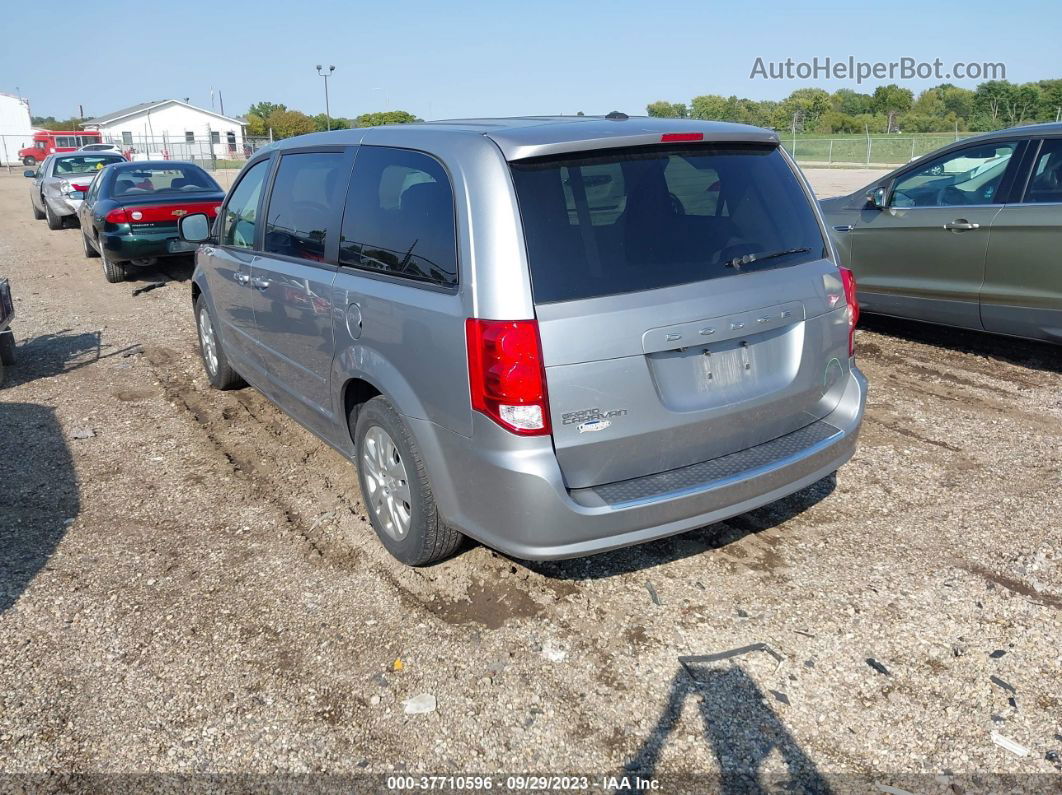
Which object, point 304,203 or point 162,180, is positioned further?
point 162,180

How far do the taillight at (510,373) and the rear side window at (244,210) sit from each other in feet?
8.48

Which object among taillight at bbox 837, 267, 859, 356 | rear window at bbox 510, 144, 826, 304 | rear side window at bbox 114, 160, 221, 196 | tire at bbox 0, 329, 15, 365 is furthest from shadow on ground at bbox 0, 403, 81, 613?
rear side window at bbox 114, 160, 221, 196

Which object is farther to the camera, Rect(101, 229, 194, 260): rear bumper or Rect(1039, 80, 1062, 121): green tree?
Rect(1039, 80, 1062, 121): green tree

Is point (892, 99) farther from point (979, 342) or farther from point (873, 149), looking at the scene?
point (979, 342)

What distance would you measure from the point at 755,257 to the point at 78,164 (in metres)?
19.2

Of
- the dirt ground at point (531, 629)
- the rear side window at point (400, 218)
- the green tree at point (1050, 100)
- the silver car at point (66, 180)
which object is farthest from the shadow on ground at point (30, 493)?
the green tree at point (1050, 100)

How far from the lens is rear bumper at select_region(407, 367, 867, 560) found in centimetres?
292

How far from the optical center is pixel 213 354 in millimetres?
6301

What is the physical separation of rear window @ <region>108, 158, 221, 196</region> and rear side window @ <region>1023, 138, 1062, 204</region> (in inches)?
404

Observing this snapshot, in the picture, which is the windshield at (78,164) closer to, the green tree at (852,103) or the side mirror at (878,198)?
the side mirror at (878,198)

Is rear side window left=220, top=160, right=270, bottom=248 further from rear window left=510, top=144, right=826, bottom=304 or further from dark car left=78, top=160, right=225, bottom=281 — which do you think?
dark car left=78, top=160, right=225, bottom=281

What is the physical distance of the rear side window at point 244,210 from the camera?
16.4 feet

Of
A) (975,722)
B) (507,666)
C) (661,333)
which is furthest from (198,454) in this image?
(975,722)

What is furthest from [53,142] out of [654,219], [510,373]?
[510,373]
